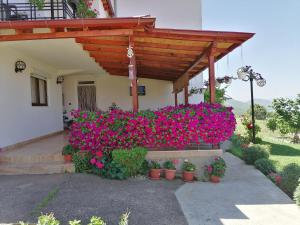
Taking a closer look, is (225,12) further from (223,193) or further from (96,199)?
(96,199)

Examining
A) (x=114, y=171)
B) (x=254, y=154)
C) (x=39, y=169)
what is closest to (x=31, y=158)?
(x=39, y=169)

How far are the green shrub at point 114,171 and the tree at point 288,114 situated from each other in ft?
45.0

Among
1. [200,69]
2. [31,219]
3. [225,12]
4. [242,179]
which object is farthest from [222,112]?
[225,12]

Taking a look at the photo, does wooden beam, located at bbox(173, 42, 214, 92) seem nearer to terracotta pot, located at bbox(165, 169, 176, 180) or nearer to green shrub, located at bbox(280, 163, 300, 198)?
terracotta pot, located at bbox(165, 169, 176, 180)

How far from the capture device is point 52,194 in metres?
5.26

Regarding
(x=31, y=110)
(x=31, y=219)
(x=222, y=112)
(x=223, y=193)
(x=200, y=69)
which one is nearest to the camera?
(x=31, y=219)

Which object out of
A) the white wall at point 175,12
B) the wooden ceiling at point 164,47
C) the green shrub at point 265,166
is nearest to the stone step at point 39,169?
the wooden ceiling at point 164,47

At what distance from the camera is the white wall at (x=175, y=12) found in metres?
16.2

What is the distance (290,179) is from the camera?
20.1 feet

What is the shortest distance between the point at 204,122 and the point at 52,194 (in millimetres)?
3555

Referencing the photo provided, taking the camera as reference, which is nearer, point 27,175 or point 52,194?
point 52,194

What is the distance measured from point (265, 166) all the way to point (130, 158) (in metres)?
3.82

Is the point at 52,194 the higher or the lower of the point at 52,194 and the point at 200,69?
the lower

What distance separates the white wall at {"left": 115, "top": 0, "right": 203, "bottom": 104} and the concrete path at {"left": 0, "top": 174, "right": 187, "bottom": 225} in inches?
Answer: 409
